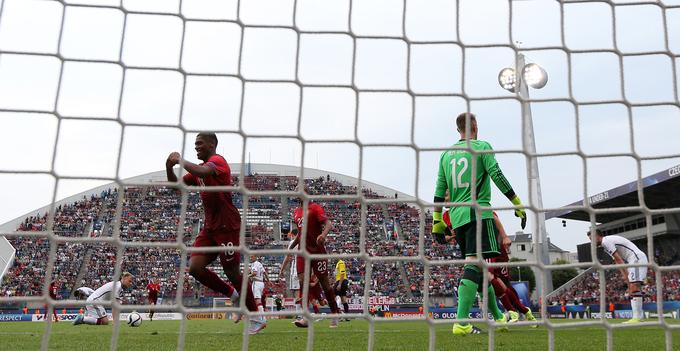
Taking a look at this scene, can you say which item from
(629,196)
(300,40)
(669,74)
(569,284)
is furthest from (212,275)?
(569,284)

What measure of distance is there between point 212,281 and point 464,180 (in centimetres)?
215

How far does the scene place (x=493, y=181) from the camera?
4.02 metres

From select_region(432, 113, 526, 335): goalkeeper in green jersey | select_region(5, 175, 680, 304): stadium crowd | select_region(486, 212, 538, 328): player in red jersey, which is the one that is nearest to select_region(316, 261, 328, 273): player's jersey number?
select_region(486, 212, 538, 328): player in red jersey

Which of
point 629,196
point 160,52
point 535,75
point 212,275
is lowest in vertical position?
point 212,275

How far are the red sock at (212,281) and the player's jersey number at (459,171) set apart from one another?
2043 mm

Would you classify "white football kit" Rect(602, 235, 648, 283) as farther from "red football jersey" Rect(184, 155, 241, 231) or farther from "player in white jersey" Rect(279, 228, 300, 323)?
"red football jersey" Rect(184, 155, 241, 231)

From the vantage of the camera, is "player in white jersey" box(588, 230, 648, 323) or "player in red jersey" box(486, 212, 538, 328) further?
"player in white jersey" box(588, 230, 648, 323)

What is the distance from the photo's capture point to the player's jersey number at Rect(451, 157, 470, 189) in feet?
13.9

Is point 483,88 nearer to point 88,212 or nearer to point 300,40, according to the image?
point 300,40

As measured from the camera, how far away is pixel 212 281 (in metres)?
4.79

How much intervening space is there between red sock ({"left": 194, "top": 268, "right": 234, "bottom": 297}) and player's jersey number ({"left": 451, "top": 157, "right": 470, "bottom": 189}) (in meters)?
2.04

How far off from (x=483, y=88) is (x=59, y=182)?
6.69 feet

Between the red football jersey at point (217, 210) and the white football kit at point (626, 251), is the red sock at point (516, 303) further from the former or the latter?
the red football jersey at point (217, 210)

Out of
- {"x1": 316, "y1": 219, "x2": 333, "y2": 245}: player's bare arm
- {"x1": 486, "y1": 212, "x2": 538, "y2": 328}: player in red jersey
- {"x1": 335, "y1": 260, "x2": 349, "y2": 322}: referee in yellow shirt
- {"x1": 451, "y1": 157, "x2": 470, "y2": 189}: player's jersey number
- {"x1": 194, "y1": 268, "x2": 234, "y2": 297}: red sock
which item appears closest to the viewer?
{"x1": 451, "y1": 157, "x2": 470, "y2": 189}: player's jersey number
